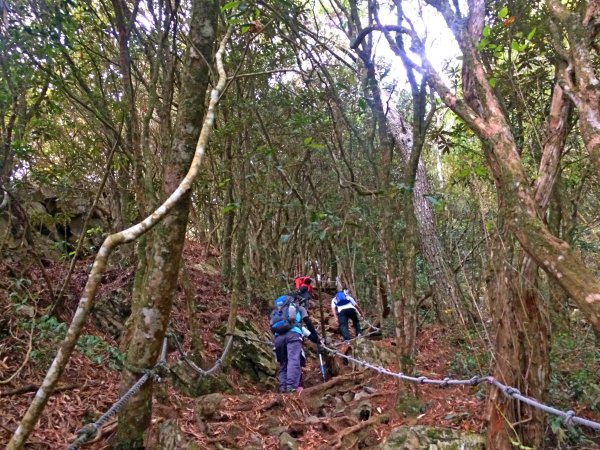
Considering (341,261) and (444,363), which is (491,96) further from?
(341,261)

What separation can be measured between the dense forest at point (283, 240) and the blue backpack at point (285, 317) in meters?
0.73

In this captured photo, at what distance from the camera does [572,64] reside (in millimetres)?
3348

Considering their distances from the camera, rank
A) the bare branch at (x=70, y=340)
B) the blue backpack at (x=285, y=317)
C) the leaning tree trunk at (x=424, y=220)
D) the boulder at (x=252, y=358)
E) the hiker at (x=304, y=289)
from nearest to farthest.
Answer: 1. the bare branch at (x=70, y=340)
2. the blue backpack at (x=285, y=317)
3. the boulder at (x=252, y=358)
4. the hiker at (x=304, y=289)
5. the leaning tree trunk at (x=424, y=220)

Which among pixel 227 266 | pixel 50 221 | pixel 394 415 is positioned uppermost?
pixel 50 221

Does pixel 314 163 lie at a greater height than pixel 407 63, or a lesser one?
greater

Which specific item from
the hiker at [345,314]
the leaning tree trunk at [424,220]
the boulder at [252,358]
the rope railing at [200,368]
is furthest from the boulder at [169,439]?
the hiker at [345,314]

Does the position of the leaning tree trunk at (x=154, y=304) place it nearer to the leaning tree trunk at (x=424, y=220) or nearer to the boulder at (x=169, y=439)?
the boulder at (x=169, y=439)

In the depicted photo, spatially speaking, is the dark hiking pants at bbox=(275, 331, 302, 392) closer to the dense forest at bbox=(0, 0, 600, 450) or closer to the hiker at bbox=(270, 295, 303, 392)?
the hiker at bbox=(270, 295, 303, 392)

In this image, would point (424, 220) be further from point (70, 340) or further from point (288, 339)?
A: point (70, 340)

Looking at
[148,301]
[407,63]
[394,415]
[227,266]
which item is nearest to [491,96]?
[407,63]

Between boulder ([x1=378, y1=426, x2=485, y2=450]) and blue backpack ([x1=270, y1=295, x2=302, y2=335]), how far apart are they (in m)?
3.51

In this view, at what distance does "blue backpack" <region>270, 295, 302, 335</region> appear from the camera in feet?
25.6

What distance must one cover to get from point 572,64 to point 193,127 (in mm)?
2770

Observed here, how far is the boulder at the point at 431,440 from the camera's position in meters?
4.20
